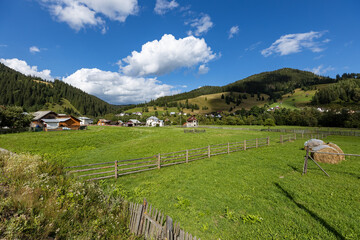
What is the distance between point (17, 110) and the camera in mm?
40719

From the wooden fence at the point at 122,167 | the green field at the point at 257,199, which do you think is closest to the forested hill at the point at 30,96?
the wooden fence at the point at 122,167

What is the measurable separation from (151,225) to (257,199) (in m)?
5.57

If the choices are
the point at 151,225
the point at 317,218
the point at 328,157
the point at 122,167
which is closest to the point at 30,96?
the point at 122,167

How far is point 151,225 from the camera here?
426 cm

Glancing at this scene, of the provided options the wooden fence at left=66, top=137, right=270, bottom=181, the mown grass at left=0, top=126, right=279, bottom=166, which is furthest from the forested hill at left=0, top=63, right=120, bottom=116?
the wooden fence at left=66, top=137, right=270, bottom=181

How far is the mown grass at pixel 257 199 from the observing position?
17.2 feet

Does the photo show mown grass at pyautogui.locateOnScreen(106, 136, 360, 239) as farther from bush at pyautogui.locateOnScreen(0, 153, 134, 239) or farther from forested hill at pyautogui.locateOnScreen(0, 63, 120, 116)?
forested hill at pyautogui.locateOnScreen(0, 63, 120, 116)

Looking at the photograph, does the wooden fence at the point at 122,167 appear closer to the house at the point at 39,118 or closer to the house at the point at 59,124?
the house at the point at 59,124

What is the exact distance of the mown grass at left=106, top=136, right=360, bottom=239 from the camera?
17.2ft

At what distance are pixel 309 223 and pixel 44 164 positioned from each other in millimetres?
11794

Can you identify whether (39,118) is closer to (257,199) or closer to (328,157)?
(257,199)

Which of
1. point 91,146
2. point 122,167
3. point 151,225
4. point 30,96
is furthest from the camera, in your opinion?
point 30,96

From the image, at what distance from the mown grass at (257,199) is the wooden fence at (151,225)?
5.81 feet

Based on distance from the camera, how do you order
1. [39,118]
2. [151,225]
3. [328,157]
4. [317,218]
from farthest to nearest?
[39,118] → [328,157] → [317,218] → [151,225]
